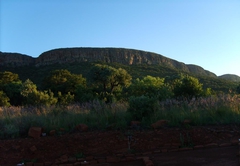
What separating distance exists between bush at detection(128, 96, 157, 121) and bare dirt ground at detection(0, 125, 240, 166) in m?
0.92

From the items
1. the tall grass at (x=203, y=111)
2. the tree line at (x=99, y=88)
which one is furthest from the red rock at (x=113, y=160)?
the tree line at (x=99, y=88)

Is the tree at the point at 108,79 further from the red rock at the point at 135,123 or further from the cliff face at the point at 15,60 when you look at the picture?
the cliff face at the point at 15,60

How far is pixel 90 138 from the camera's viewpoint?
6430 millimetres

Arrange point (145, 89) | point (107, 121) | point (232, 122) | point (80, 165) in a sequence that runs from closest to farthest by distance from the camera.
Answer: point (80, 165) → point (232, 122) → point (107, 121) → point (145, 89)

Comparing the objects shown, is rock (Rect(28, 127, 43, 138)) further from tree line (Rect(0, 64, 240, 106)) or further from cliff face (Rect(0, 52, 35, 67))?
cliff face (Rect(0, 52, 35, 67))

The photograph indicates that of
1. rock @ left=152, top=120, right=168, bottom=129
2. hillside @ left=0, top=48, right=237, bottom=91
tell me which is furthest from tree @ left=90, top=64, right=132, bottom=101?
hillside @ left=0, top=48, right=237, bottom=91

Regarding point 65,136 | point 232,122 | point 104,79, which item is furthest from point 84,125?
point 104,79

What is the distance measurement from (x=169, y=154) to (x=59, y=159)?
7.86 ft

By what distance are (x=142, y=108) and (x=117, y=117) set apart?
86cm

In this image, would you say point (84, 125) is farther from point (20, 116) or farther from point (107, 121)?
point (20, 116)

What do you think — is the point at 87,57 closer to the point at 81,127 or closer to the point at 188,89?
the point at 188,89

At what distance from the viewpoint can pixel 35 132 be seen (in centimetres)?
681

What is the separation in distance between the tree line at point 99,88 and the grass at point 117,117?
469cm

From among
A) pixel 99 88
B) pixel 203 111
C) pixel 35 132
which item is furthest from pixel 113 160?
pixel 99 88
